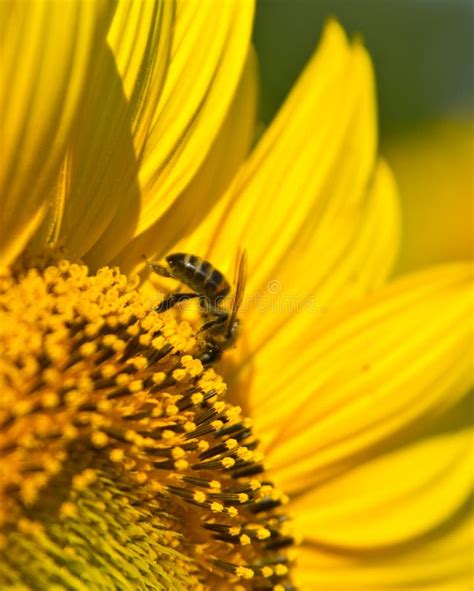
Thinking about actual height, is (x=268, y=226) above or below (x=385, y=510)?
above

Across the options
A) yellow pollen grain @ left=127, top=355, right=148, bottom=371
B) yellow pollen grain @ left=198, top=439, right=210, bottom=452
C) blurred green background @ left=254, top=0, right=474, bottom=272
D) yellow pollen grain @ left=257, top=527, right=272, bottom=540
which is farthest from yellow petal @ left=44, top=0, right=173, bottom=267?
blurred green background @ left=254, top=0, right=474, bottom=272

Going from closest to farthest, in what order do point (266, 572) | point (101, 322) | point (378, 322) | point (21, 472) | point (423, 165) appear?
point (21, 472), point (101, 322), point (266, 572), point (378, 322), point (423, 165)

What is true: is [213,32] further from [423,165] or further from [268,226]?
[423,165]

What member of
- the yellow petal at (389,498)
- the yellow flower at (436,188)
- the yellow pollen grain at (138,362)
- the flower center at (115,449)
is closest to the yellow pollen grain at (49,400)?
the flower center at (115,449)

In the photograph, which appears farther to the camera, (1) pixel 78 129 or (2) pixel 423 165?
(2) pixel 423 165

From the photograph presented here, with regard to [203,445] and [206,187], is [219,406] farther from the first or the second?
[206,187]

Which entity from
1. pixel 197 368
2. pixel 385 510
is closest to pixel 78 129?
pixel 197 368

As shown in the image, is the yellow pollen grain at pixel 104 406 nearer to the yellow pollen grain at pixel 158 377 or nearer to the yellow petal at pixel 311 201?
the yellow pollen grain at pixel 158 377

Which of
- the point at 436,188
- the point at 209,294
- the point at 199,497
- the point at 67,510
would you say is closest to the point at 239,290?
the point at 209,294
